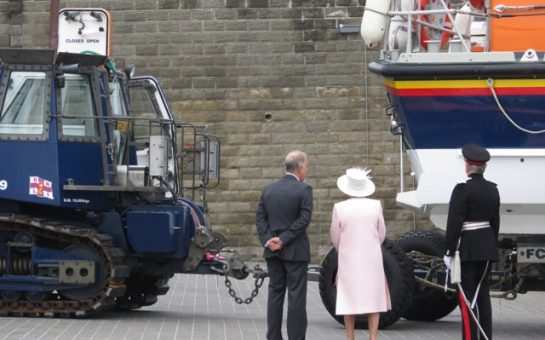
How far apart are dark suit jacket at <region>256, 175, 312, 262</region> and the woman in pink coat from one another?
0.26 m

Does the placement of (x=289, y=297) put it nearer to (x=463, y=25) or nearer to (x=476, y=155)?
(x=476, y=155)

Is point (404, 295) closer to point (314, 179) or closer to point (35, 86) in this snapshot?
point (35, 86)

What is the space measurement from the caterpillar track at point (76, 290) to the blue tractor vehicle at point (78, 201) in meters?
0.01

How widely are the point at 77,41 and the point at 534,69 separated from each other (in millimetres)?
5544

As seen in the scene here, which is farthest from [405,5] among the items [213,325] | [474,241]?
[213,325]

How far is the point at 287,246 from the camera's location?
11656 millimetres

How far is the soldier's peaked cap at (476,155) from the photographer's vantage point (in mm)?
11758

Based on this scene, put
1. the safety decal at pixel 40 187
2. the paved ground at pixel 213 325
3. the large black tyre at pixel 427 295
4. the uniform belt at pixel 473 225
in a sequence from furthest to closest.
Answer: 1. the large black tyre at pixel 427 295
2. the safety decal at pixel 40 187
3. the paved ground at pixel 213 325
4. the uniform belt at pixel 473 225

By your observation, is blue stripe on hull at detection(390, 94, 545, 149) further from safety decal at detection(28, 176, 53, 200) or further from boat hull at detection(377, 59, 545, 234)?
safety decal at detection(28, 176, 53, 200)

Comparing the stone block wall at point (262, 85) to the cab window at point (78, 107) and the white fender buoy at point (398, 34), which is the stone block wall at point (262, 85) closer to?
the cab window at point (78, 107)

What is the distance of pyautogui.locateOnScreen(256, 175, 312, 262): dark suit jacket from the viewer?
11.7 metres

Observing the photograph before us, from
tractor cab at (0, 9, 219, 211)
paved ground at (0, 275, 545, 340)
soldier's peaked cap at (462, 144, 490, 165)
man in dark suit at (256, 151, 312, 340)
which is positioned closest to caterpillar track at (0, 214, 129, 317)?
paved ground at (0, 275, 545, 340)

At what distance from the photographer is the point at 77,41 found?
51.3 feet

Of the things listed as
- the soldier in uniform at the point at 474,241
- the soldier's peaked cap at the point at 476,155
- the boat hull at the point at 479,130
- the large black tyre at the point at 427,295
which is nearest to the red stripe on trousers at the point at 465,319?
the soldier in uniform at the point at 474,241
